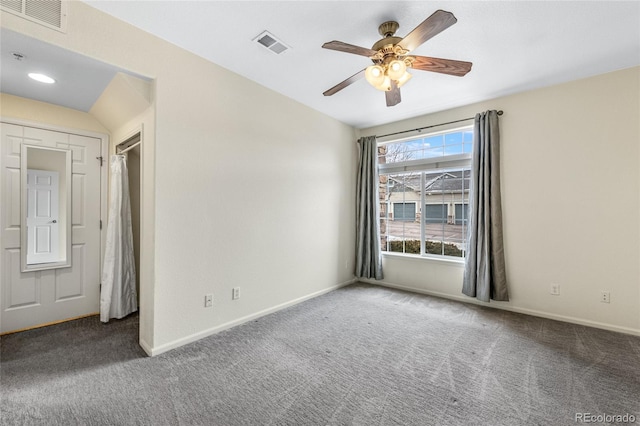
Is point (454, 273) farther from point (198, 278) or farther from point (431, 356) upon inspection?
point (198, 278)

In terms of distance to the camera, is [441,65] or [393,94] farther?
[393,94]

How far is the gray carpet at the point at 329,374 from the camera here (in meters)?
1.60

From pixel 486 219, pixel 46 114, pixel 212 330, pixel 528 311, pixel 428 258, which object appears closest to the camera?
pixel 212 330

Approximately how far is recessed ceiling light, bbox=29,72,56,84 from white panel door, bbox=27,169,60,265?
1.03 m

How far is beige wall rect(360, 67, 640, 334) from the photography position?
2.68 metres

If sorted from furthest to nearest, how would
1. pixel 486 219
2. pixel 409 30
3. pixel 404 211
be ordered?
pixel 404 211
pixel 486 219
pixel 409 30

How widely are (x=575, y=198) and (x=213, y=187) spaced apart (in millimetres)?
3795

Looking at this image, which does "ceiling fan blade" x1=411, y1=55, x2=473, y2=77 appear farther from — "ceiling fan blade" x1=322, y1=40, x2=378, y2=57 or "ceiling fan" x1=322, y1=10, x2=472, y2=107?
"ceiling fan blade" x1=322, y1=40, x2=378, y2=57

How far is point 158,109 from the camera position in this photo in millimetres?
2248

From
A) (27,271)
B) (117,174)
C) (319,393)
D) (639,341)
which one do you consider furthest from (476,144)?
(27,271)

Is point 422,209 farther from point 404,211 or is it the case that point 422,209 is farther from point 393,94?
point 393,94

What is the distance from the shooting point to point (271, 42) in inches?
89.5

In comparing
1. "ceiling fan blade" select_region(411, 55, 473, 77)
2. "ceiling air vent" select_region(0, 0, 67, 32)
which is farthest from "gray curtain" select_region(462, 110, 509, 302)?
"ceiling air vent" select_region(0, 0, 67, 32)

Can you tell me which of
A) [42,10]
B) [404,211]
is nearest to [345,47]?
[42,10]
